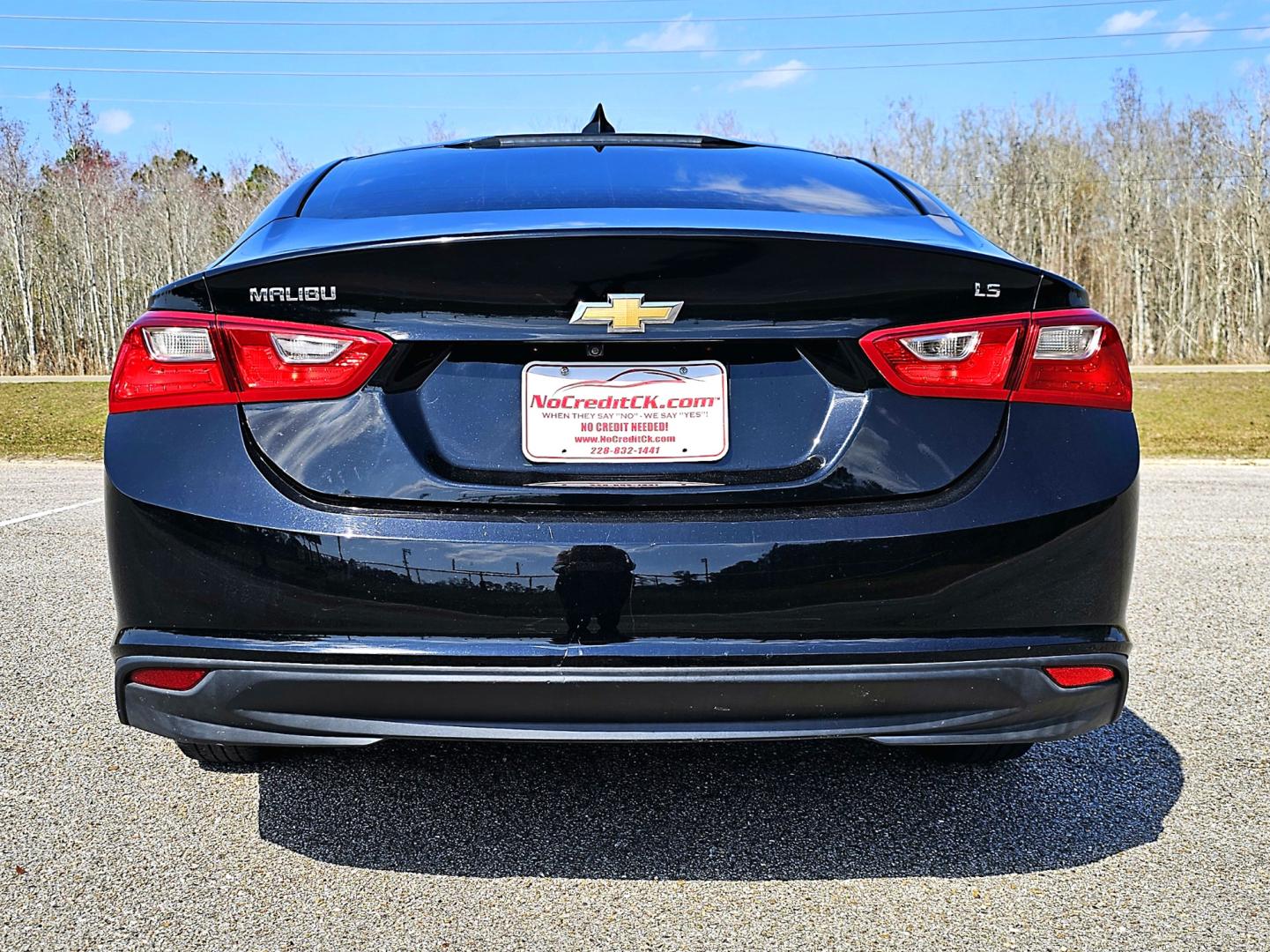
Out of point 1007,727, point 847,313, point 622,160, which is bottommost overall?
point 1007,727

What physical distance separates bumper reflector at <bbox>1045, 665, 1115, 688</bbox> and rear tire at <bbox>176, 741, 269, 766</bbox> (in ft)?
6.21

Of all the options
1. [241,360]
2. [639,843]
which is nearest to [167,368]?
[241,360]

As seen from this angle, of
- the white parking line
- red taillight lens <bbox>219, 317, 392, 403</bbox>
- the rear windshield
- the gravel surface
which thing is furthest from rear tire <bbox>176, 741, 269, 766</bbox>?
the white parking line

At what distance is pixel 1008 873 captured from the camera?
2.40 m

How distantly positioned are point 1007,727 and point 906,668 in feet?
0.87

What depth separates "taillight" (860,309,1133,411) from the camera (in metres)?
2.06

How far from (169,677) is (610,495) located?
892mm

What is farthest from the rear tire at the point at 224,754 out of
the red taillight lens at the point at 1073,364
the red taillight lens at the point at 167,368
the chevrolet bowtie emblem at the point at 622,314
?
the red taillight lens at the point at 1073,364

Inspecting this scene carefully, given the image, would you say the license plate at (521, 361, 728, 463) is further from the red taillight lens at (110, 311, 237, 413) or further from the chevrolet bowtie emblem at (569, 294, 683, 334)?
the red taillight lens at (110, 311, 237, 413)

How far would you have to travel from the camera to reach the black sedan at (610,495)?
6.56ft

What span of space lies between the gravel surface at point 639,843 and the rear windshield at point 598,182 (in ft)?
4.52

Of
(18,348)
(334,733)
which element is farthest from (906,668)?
(18,348)

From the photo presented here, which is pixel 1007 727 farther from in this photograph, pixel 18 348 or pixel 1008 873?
pixel 18 348

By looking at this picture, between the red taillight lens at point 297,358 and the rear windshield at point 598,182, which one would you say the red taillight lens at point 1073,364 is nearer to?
the rear windshield at point 598,182
